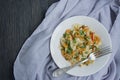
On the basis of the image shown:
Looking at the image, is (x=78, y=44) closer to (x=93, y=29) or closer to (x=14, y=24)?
(x=93, y=29)

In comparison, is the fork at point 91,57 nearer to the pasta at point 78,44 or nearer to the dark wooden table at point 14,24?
the pasta at point 78,44

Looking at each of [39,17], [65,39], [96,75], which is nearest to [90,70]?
[96,75]

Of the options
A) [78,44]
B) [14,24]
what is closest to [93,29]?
[78,44]

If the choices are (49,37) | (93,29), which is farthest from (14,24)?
(93,29)

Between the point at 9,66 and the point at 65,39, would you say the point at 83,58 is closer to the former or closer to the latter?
the point at 65,39

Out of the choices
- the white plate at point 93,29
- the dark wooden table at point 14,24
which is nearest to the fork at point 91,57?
the white plate at point 93,29

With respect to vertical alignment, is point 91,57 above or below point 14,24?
below

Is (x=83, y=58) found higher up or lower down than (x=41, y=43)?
lower down

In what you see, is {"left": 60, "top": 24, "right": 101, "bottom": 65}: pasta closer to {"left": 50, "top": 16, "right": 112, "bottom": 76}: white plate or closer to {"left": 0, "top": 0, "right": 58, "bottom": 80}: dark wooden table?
{"left": 50, "top": 16, "right": 112, "bottom": 76}: white plate
